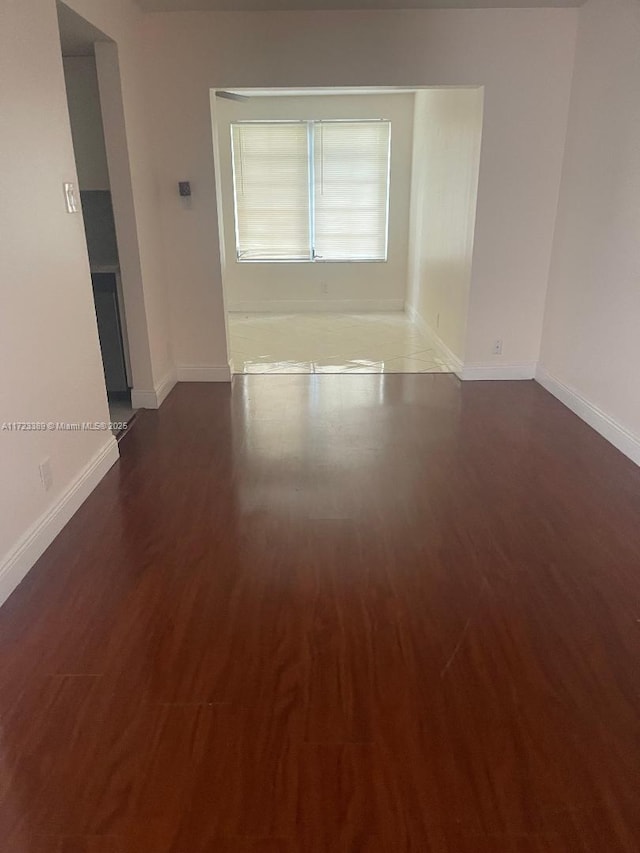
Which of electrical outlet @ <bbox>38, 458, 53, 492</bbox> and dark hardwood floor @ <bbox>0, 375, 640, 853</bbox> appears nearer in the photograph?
dark hardwood floor @ <bbox>0, 375, 640, 853</bbox>

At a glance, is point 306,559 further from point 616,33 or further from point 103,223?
point 616,33

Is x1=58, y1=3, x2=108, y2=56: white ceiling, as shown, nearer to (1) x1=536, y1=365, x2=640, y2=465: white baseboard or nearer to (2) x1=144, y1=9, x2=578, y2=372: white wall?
(2) x1=144, y1=9, x2=578, y2=372: white wall

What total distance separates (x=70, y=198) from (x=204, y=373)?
7.29 ft

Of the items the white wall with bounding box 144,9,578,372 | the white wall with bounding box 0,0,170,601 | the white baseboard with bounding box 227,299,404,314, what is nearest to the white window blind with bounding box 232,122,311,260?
the white baseboard with bounding box 227,299,404,314

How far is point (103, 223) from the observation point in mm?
4242

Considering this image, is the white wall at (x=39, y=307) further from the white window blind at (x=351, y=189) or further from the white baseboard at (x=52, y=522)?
the white window blind at (x=351, y=189)

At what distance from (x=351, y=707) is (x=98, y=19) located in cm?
360

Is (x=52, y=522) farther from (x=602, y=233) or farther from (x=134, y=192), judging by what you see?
(x=602, y=233)

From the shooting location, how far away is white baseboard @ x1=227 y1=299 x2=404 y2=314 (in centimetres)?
790

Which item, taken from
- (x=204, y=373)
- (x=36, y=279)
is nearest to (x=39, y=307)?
(x=36, y=279)

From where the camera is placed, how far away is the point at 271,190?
750 cm

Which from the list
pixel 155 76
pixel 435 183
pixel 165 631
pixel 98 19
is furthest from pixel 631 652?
pixel 435 183

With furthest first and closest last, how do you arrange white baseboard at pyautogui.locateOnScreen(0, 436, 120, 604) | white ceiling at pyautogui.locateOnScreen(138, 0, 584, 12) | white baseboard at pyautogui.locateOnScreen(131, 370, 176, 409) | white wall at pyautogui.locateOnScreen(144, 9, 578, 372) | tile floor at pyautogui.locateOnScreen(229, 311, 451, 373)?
1. tile floor at pyautogui.locateOnScreen(229, 311, 451, 373)
2. white baseboard at pyautogui.locateOnScreen(131, 370, 176, 409)
3. white wall at pyautogui.locateOnScreen(144, 9, 578, 372)
4. white ceiling at pyautogui.locateOnScreen(138, 0, 584, 12)
5. white baseboard at pyautogui.locateOnScreen(0, 436, 120, 604)

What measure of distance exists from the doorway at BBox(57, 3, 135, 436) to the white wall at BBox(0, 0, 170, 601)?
0.84m
